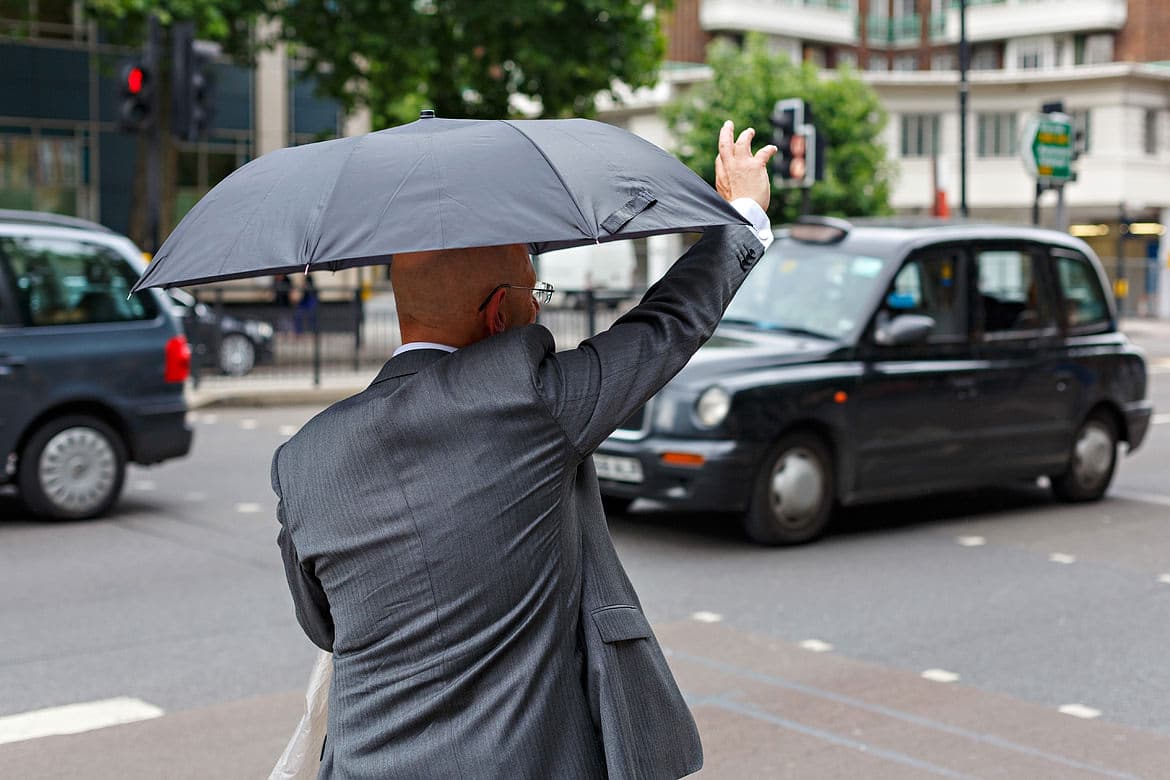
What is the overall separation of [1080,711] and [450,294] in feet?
12.6

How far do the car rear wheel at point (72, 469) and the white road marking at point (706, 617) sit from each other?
425cm

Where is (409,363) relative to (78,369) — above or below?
above

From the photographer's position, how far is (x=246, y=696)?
548cm

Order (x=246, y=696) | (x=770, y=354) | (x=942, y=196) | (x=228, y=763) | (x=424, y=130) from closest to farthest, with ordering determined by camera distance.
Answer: (x=424, y=130) < (x=228, y=763) < (x=246, y=696) < (x=770, y=354) < (x=942, y=196)

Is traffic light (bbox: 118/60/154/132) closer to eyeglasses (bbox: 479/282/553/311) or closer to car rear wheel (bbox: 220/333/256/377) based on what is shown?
car rear wheel (bbox: 220/333/256/377)

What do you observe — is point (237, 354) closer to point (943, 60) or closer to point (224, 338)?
point (224, 338)

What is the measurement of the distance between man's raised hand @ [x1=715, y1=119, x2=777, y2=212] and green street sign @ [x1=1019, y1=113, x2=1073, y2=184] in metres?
19.8

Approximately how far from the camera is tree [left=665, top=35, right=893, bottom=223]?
46.2m

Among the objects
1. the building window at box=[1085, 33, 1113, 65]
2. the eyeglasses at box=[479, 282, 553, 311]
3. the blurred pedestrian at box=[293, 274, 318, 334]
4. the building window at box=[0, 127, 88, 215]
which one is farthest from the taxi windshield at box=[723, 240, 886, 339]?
the building window at box=[1085, 33, 1113, 65]

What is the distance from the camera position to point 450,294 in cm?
228

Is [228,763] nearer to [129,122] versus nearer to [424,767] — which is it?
[424,767]

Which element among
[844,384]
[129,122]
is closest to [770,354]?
[844,384]

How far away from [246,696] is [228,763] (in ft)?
2.53

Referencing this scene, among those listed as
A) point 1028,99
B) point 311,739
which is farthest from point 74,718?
point 1028,99
